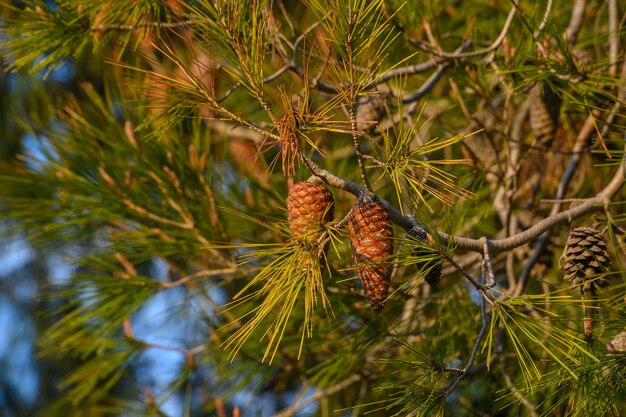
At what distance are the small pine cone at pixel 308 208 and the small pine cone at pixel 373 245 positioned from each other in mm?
38

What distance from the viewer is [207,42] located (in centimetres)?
104

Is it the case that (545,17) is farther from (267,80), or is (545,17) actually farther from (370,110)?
(267,80)

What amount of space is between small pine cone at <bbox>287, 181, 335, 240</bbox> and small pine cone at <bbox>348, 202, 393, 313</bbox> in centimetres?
4

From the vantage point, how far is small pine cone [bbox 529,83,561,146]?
1.45 metres

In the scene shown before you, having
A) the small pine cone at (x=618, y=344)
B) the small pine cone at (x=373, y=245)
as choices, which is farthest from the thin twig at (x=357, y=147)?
the small pine cone at (x=618, y=344)

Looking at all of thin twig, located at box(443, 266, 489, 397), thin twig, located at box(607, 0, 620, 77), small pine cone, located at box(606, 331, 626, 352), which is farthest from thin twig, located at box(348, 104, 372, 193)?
thin twig, located at box(607, 0, 620, 77)

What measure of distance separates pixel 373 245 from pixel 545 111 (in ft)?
2.20

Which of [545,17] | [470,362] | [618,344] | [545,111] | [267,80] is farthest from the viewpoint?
[545,111]

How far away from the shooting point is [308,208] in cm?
97

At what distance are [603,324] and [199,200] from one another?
2.96 feet

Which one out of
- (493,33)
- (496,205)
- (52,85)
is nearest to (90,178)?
(496,205)

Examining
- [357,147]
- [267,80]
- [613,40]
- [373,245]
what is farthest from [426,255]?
[613,40]

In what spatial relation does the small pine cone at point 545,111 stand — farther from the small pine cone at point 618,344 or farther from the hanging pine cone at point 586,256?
the small pine cone at point 618,344

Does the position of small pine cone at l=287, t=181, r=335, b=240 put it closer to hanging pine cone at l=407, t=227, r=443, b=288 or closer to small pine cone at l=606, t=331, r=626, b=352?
hanging pine cone at l=407, t=227, r=443, b=288
